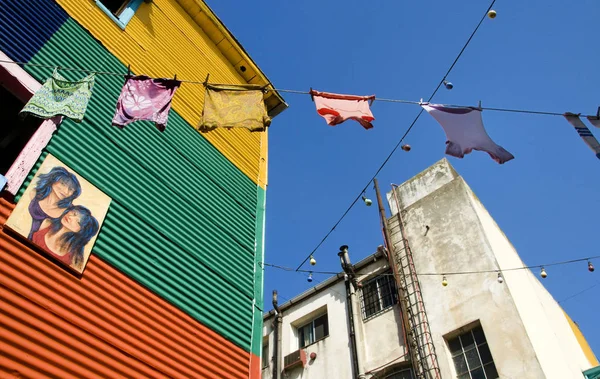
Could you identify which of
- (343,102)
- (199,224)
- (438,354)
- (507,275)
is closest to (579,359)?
(507,275)

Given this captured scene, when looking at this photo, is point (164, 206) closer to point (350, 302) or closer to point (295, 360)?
point (350, 302)

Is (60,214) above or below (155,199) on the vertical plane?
below

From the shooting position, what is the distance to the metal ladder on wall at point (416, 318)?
517 inches

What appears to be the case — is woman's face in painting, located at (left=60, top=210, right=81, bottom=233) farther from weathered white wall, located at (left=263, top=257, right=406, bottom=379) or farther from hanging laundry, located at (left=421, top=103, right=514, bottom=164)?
weathered white wall, located at (left=263, top=257, right=406, bottom=379)

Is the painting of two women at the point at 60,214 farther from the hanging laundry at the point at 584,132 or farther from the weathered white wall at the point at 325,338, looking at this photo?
the weathered white wall at the point at 325,338

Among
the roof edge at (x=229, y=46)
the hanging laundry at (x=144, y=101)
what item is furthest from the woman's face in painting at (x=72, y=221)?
the roof edge at (x=229, y=46)

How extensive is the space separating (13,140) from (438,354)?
37.8ft

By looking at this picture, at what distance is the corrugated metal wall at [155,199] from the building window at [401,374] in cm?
800

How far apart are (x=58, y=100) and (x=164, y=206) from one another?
6.74 ft

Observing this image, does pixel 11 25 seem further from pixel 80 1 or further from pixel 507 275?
pixel 507 275

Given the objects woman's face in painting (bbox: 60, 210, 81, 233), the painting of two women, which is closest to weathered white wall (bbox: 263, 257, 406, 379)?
the painting of two women

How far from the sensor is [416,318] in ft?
47.1

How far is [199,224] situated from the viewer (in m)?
7.52

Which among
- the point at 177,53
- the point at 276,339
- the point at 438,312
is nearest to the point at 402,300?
the point at 438,312
